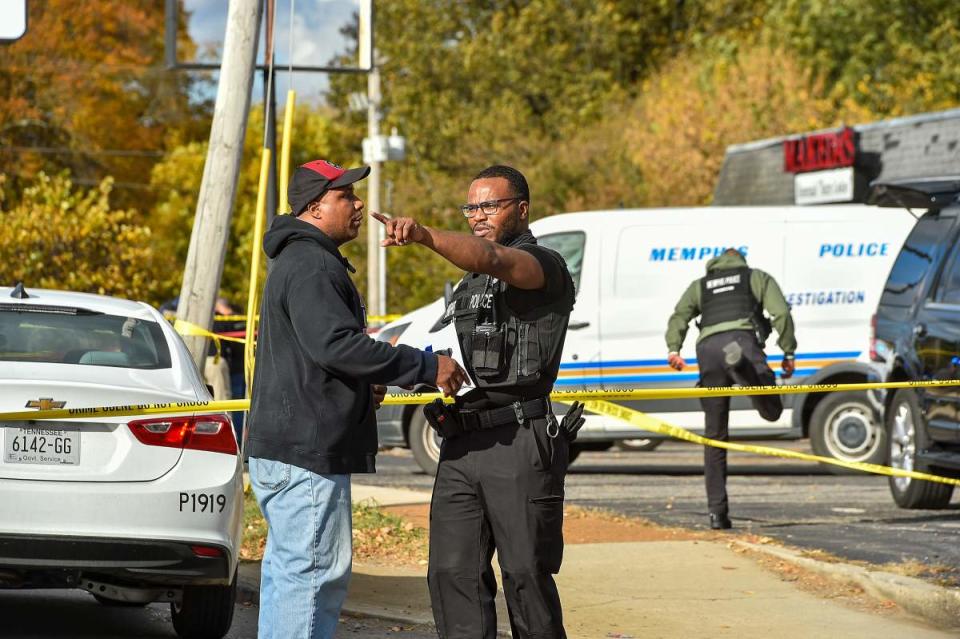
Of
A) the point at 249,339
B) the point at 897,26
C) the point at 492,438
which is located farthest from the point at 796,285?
the point at 897,26

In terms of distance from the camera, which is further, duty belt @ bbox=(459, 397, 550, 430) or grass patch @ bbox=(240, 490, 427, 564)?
grass patch @ bbox=(240, 490, 427, 564)

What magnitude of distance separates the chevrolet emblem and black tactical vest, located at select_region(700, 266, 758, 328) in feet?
18.5

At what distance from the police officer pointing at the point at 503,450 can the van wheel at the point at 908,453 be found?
20.1 feet

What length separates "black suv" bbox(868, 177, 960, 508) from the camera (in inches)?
421

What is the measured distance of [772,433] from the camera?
14812 millimetres

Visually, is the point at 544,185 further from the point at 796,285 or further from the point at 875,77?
the point at 796,285

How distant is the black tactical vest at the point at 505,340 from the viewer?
216 inches

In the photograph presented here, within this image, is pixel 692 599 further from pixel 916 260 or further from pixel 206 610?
pixel 916 260

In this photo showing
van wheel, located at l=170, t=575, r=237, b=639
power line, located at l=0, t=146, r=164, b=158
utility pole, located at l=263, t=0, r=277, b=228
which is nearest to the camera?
van wheel, located at l=170, t=575, r=237, b=639

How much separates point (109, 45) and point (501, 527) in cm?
4165

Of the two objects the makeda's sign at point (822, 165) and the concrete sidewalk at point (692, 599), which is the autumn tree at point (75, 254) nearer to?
the makeda's sign at point (822, 165)

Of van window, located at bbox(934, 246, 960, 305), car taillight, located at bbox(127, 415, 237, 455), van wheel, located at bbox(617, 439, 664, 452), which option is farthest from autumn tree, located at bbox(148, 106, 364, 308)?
car taillight, located at bbox(127, 415, 237, 455)

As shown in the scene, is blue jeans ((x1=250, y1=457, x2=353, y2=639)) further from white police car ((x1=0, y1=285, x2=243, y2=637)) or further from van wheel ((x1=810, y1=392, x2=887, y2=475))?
van wheel ((x1=810, y1=392, x2=887, y2=475))

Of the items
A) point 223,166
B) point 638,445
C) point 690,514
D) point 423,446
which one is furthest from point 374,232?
point 223,166
